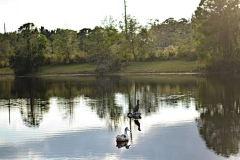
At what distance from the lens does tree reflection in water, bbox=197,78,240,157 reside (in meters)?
11.0

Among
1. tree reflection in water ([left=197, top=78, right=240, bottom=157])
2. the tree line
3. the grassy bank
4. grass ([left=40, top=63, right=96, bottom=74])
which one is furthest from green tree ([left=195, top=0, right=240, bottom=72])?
grass ([left=40, top=63, right=96, bottom=74])

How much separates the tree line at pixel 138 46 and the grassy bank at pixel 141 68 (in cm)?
171

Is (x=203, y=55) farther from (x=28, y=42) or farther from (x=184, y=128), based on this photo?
(x=28, y=42)

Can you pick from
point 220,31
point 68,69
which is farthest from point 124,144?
point 68,69

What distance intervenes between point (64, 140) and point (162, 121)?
5.08 metres

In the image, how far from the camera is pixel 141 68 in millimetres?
56625

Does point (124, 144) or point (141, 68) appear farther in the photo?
point (141, 68)

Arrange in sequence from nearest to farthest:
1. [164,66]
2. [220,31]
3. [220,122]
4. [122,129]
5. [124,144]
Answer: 1. [124,144]
2. [122,129]
3. [220,122]
4. [220,31]
5. [164,66]


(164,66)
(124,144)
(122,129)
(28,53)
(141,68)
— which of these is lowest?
(124,144)

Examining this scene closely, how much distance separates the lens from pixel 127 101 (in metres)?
21.9

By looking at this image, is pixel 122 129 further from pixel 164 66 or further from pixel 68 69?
pixel 68 69

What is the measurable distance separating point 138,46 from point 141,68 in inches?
356

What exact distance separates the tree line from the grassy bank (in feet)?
5.60

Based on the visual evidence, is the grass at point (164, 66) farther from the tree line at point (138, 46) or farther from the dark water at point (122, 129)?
the dark water at point (122, 129)
